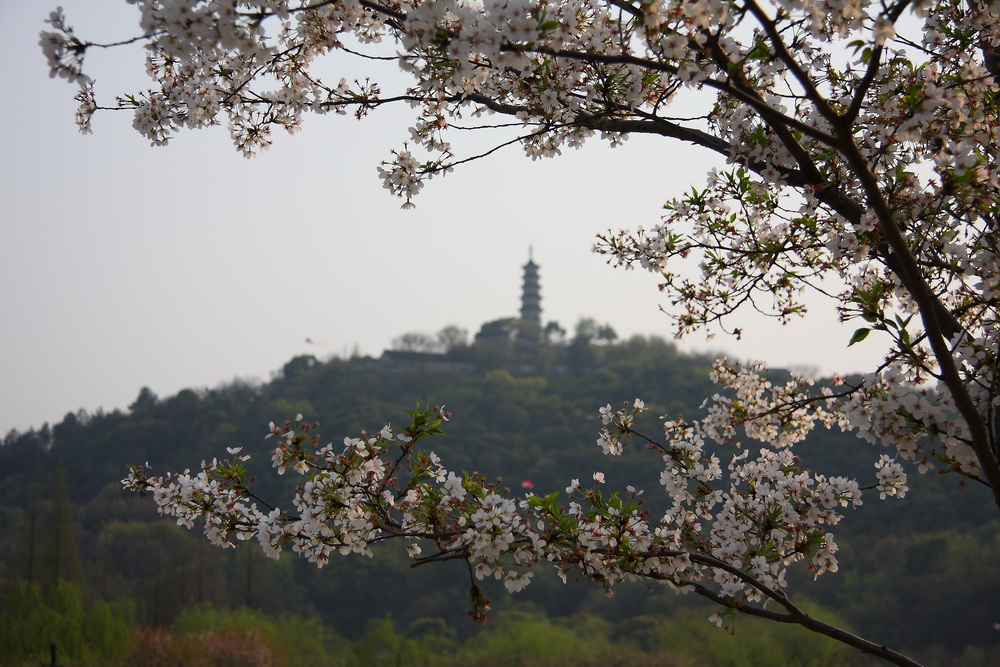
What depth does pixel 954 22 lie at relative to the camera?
2.98 m

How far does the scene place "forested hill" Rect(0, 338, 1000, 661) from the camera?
80.9 ft

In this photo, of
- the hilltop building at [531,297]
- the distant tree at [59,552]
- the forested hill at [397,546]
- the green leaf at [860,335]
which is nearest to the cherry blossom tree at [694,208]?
the green leaf at [860,335]

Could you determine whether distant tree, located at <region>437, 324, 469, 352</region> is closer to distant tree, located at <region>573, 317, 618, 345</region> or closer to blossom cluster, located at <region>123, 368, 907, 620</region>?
distant tree, located at <region>573, 317, 618, 345</region>

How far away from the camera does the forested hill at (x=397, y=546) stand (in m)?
24.7

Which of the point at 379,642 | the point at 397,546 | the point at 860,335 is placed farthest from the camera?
the point at 397,546

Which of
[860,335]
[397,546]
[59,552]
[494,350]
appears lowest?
[397,546]

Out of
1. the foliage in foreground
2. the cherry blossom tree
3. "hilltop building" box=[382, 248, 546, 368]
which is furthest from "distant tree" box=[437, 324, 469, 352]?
the cherry blossom tree

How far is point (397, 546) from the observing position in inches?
1411

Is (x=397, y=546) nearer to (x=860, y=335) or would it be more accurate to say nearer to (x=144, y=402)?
(x=144, y=402)

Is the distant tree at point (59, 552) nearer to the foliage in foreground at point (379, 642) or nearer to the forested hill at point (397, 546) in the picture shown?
the forested hill at point (397, 546)

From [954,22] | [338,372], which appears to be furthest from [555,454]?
[954,22]

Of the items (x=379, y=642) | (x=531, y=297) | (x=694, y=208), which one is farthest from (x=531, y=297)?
(x=694, y=208)

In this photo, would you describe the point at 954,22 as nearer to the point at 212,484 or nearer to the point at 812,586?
the point at 212,484

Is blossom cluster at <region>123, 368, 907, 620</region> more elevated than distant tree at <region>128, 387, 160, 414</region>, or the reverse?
distant tree at <region>128, 387, 160, 414</region>
